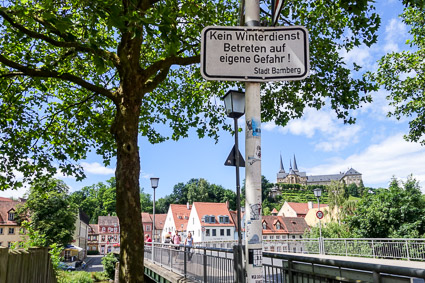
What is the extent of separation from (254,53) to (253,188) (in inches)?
35.5

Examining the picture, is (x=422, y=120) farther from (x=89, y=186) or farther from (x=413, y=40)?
(x=89, y=186)

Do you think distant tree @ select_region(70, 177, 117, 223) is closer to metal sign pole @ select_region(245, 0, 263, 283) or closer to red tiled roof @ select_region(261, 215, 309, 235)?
red tiled roof @ select_region(261, 215, 309, 235)

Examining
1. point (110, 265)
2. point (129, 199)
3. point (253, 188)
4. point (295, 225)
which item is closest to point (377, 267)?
point (253, 188)

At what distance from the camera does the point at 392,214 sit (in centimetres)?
2305

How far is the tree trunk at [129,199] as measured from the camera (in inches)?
327

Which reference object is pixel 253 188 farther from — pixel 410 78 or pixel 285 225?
pixel 285 225

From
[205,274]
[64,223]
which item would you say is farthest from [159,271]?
[64,223]

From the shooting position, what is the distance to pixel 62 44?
8.98 m

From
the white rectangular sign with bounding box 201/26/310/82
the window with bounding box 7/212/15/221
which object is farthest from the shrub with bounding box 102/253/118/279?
the white rectangular sign with bounding box 201/26/310/82

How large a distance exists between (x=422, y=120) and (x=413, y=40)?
438 centimetres

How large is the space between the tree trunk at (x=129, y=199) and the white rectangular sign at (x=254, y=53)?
21.5ft

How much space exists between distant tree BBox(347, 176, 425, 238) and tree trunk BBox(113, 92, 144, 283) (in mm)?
19436

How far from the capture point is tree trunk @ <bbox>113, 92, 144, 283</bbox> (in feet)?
27.2

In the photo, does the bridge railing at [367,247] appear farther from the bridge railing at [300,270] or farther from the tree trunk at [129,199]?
the tree trunk at [129,199]
